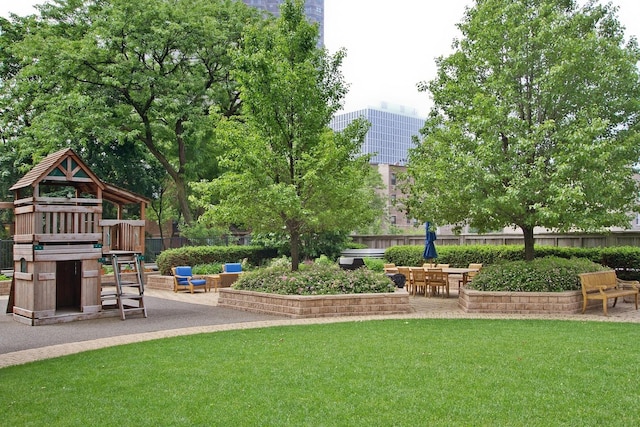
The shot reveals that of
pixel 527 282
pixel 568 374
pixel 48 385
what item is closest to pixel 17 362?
pixel 48 385

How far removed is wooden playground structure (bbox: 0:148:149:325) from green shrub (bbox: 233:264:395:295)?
10.9 ft

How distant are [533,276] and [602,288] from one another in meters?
1.53

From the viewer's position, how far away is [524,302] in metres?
12.7

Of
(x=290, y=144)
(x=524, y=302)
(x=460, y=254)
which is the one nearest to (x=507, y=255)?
(x=460, y=254)

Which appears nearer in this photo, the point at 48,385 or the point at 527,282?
the point at 48,385

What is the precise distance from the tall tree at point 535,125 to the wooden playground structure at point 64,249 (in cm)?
782

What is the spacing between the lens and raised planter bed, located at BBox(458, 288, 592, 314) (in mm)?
12617

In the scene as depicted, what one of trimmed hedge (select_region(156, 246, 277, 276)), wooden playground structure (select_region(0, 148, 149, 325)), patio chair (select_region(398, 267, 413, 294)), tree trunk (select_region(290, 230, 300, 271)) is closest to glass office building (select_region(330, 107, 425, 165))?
trimmed hedge (select_region(156, 246, 277, 276))

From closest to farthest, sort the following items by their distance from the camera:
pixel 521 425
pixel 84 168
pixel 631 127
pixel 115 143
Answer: pixel 521 425 < pixel 84 168 < pixel 631 127 < pixel 115 143

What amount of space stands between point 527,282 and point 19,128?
1050 inches

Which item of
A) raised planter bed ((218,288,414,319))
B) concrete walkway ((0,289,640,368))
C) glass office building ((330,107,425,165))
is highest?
glass office building ((330,107,425,165))

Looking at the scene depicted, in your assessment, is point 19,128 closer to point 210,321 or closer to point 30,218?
point 30,218

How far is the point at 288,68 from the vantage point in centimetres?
1421

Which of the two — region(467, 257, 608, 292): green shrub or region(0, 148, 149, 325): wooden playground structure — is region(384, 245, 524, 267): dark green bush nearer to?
region(467, 257, 608, 292): green shrub
